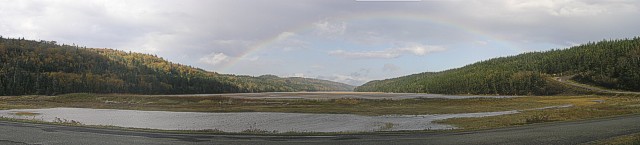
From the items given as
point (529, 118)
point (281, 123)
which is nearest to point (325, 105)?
point (281, 123)

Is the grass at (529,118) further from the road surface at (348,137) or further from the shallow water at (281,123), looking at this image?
the road surface at (348,137)

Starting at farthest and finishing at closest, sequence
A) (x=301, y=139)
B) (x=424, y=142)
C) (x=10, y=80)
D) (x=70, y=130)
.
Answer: (x=10, y=80)
(x=70, y=130)
(x=301, y=139)
(x=424, y=142)

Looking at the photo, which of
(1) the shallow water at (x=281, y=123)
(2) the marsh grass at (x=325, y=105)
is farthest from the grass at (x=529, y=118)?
(2) the marsh grass at (x=325, y=105)

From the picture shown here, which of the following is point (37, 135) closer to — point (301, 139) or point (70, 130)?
point (70, 130)

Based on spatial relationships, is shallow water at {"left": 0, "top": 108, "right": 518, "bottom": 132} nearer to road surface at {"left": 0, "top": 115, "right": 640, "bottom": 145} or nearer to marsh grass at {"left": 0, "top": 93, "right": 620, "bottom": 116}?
road surface at {"left": 0, "top": 115, "right": 640, "bottom": 145}

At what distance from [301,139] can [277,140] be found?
184cm

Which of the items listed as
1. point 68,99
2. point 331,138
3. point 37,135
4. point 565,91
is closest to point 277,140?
point 331,138

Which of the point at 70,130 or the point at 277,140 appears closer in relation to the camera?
the point at 277,140

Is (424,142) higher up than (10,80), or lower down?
lower down

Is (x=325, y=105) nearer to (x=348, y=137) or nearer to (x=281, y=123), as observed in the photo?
(x=281, y=123)

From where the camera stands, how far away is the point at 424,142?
31484mm

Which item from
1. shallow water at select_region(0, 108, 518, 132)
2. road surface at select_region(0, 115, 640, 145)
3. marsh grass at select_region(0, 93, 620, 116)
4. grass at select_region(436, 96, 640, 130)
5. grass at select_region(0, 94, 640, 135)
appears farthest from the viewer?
marsh grass at select_region(0, 93, 620, 116)

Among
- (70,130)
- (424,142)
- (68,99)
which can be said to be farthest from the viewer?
(68,99)

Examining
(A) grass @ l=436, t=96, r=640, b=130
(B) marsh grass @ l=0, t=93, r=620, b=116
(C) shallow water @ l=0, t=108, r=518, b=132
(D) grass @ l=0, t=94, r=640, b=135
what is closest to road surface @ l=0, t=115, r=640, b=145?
(D) grass @ l=0, t=94, r=640, b=135
